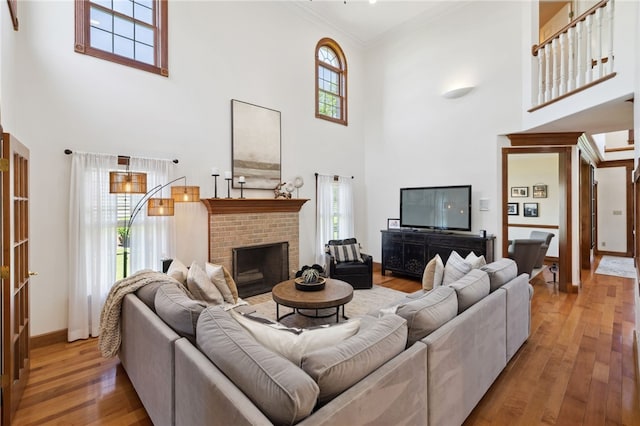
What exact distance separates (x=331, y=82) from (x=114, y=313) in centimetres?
564

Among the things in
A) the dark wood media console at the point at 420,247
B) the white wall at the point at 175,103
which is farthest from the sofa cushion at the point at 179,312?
the dark wood media console at the point at 420,247

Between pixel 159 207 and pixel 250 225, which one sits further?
pixel 250 225

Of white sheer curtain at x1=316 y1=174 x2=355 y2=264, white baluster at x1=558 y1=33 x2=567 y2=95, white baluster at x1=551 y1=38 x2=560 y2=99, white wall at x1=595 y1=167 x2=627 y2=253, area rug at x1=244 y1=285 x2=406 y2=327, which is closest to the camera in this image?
area rug at x1=244 y1=285 x2=406 y2=327

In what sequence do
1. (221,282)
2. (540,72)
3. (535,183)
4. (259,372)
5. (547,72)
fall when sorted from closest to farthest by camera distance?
1. (259,372)
2. (221,282)
3. (547,72)
4. (540,72)
5. (535,183)

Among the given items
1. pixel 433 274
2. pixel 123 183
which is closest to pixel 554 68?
Result: pixel 433 274

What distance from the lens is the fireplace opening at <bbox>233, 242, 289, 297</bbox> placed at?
4.71 meters

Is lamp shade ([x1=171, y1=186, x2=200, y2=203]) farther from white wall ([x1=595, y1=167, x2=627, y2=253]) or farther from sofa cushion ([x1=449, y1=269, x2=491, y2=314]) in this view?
white wall ([x1=595, y1=167, x2=627, y2=253])

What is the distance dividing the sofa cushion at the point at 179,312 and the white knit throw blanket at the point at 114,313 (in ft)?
1.45

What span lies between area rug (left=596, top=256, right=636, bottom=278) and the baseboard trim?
886cm

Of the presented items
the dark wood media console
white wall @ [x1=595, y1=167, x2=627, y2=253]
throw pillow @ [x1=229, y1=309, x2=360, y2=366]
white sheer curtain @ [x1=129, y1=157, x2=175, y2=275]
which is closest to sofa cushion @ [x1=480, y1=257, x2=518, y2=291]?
throw pillow @ [x1=229, y1=309, x2=360, y2=366]

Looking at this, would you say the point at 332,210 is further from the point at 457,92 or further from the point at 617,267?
the point at 617,267

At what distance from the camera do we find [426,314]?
5.80 feet

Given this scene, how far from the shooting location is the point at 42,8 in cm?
315

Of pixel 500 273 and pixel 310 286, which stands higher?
pixel 500 273
